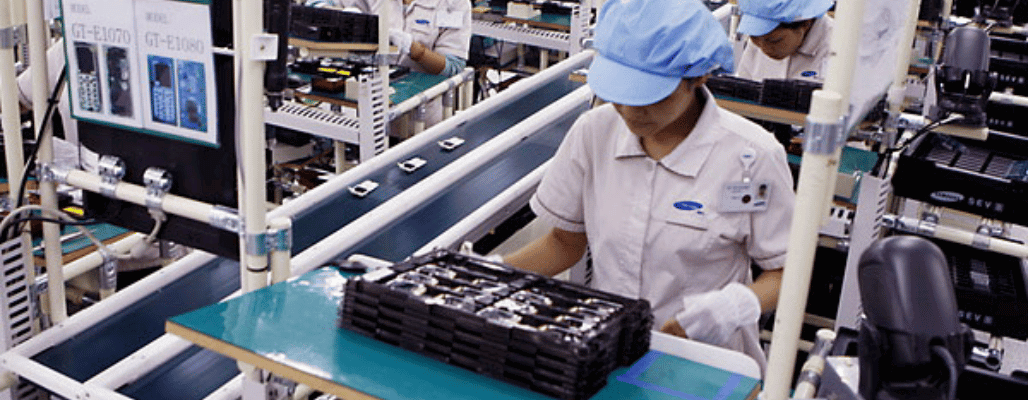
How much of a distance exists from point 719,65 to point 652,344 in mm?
616

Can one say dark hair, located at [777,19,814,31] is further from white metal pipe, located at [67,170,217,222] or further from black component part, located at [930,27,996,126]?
white metal pipe, located at [67,170,217,222]

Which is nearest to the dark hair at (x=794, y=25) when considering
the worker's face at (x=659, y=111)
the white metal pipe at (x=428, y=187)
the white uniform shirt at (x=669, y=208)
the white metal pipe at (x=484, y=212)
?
the white metal pipe at (x=428, y=187)

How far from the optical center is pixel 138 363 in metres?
2.06

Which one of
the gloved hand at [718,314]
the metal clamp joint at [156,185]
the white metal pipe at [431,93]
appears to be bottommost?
the white metal pipe at [431,93]

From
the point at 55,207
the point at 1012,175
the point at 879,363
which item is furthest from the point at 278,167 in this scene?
the point at 879,363

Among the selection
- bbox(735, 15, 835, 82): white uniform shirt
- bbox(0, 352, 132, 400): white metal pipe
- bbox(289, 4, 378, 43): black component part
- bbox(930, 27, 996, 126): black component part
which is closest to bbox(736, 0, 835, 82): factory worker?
bbox(735, 15, 835, 82): white uniform shirt

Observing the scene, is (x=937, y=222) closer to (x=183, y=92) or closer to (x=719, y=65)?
(x=719, y=65)

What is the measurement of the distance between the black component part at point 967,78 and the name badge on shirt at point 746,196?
1225 mm

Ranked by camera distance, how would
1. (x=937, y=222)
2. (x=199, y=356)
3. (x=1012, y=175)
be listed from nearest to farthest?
(x=199, y=356), (x=1012, y=175), (x=937, y=222)

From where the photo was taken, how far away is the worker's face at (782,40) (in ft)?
11.1

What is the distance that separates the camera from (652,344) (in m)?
1.57

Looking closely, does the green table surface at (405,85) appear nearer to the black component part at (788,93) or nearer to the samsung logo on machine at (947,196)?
the black component part at (788,93)

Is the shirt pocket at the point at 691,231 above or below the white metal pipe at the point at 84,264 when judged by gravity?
above

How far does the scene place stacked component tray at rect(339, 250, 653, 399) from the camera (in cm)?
135
